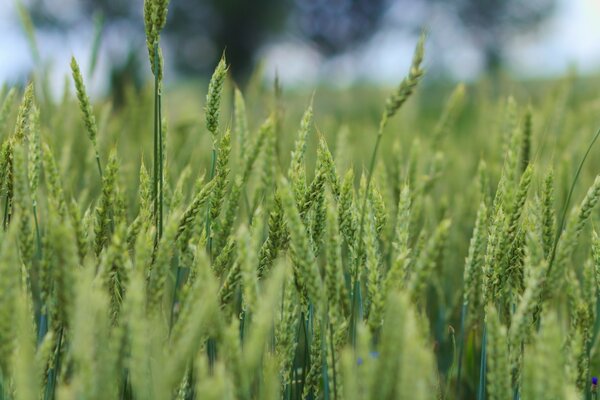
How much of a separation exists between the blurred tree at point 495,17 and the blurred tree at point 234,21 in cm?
346

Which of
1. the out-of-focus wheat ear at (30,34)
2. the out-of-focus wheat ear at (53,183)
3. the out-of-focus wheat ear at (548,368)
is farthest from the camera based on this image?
the out-of-focus wheat ear at (30,34)

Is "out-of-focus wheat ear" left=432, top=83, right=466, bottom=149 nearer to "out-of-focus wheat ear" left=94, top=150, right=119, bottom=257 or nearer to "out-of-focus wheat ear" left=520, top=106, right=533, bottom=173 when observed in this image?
"out-of-focus wheat ear" left=520, top=106, right=533, bottom=173

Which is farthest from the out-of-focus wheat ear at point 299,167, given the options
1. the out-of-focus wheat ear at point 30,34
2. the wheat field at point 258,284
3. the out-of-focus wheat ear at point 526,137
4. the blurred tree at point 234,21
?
the blurred tree at point 234,21

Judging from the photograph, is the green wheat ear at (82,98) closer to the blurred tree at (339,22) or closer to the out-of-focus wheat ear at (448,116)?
the out-of-focus wheat ear at (448,116)

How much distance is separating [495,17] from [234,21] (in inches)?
451

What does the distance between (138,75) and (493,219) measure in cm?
525

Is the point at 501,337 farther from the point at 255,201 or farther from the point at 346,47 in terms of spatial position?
the point at 346,47

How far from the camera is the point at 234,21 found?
25.7 m

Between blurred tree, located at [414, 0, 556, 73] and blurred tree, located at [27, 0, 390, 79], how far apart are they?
346 cm

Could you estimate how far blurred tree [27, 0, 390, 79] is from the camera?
81.4 ft

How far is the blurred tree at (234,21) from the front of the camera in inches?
977

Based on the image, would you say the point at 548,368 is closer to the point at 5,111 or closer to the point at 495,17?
the point at 5,111

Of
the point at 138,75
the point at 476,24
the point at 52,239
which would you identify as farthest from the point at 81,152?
the point at 476,24

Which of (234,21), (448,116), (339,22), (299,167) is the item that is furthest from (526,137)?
(339,22)
